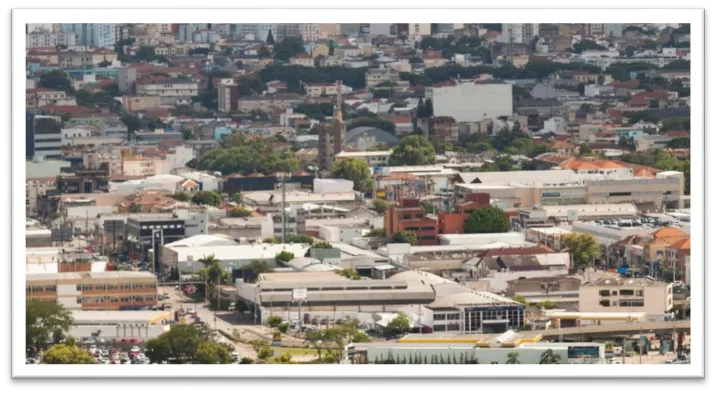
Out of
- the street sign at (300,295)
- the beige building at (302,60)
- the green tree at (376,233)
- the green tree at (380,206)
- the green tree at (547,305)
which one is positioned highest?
the beige building at (302,60)

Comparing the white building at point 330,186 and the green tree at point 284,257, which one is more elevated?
the white building at point 330,186

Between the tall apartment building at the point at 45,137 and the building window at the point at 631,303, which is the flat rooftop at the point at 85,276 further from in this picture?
the tall apartment building at the point at 45,137

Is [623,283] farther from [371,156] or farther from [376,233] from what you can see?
[371,156]

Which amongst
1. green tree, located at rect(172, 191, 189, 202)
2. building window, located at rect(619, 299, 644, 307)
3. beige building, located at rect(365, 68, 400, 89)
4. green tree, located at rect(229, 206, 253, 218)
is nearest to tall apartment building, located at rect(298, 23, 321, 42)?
beige building, located at rect(365, 68, 400, 89)

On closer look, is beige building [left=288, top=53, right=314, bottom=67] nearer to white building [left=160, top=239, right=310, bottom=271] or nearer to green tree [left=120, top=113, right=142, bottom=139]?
green tree [left=120, top=113, right=142, bottom=139]

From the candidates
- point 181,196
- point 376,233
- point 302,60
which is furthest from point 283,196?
point 302,60

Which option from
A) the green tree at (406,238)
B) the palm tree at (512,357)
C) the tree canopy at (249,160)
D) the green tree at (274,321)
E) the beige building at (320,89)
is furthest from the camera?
the beige building at (320,89)

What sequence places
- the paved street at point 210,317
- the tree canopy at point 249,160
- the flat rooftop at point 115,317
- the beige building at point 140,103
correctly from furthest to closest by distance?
1. the beige building at point 140,103
2. the tree canopy at point 249,160
3. the flat rooftop at point 115,317
4. the paved street at point 210,317

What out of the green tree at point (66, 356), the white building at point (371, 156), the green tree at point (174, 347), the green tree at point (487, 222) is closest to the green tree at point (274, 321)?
the green tree at point (174, 347)
